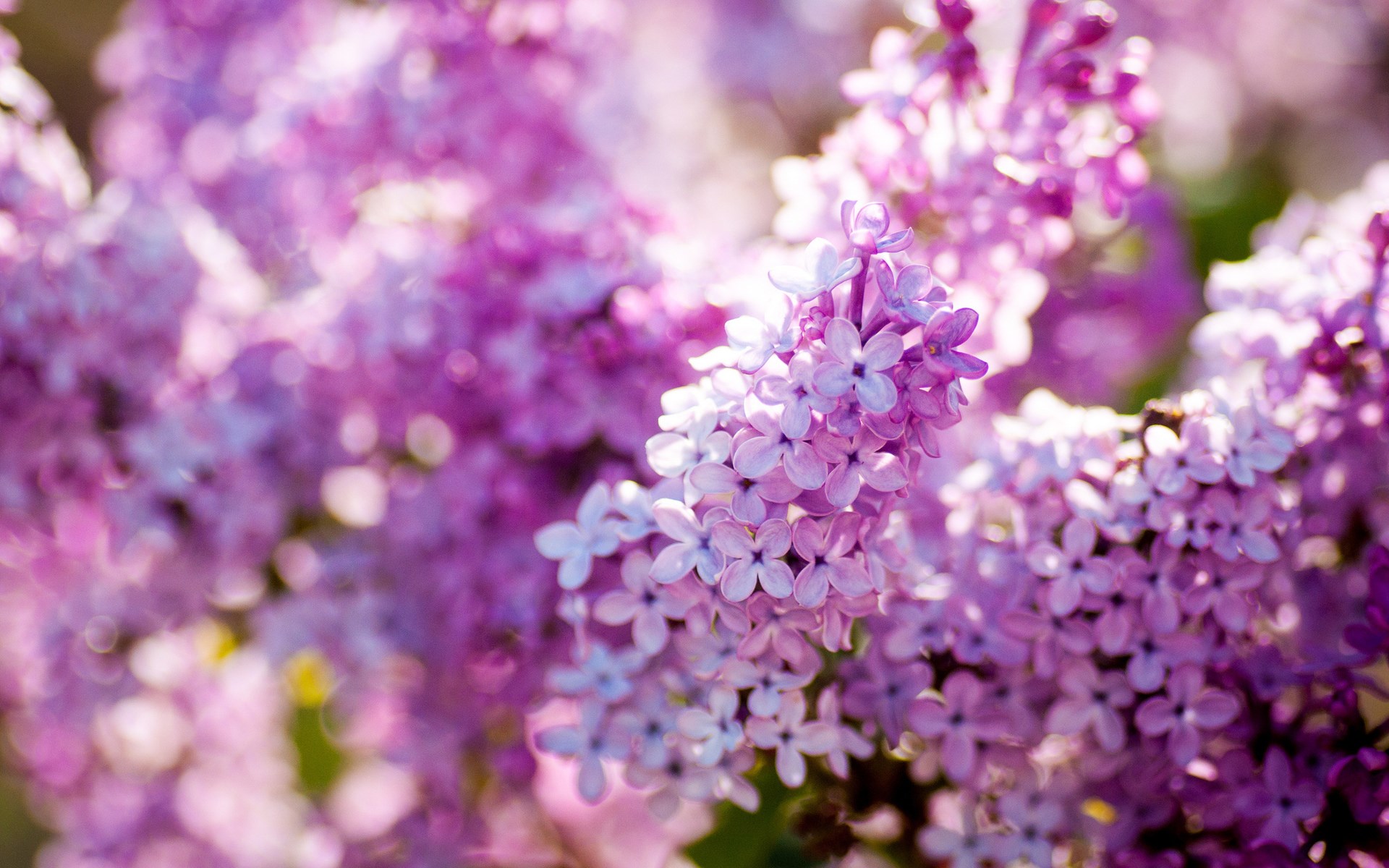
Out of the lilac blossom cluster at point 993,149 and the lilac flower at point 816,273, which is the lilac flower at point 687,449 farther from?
the lilac blossom cluster at point 993,149

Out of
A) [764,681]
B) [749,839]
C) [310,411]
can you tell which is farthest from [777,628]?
[310,411]

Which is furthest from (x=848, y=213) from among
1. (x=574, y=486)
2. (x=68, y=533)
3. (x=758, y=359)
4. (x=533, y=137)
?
(x=68, y=533)

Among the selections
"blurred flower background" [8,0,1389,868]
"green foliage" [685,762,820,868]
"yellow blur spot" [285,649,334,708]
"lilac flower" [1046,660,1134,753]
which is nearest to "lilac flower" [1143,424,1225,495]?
"blurred flower background" [8,0,1389,868]

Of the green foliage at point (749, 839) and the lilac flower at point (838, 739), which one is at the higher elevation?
the lilac flower at point (838, 739)

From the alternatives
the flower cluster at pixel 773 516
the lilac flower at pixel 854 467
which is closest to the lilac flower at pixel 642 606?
the flower cluster at pixel 773 516

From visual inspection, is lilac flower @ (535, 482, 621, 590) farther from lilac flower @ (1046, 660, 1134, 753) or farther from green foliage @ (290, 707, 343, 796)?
green foliage @ (290, 707, 343, 796)

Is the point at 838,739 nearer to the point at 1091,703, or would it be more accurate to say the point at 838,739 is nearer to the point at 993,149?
the point at 1091,703
